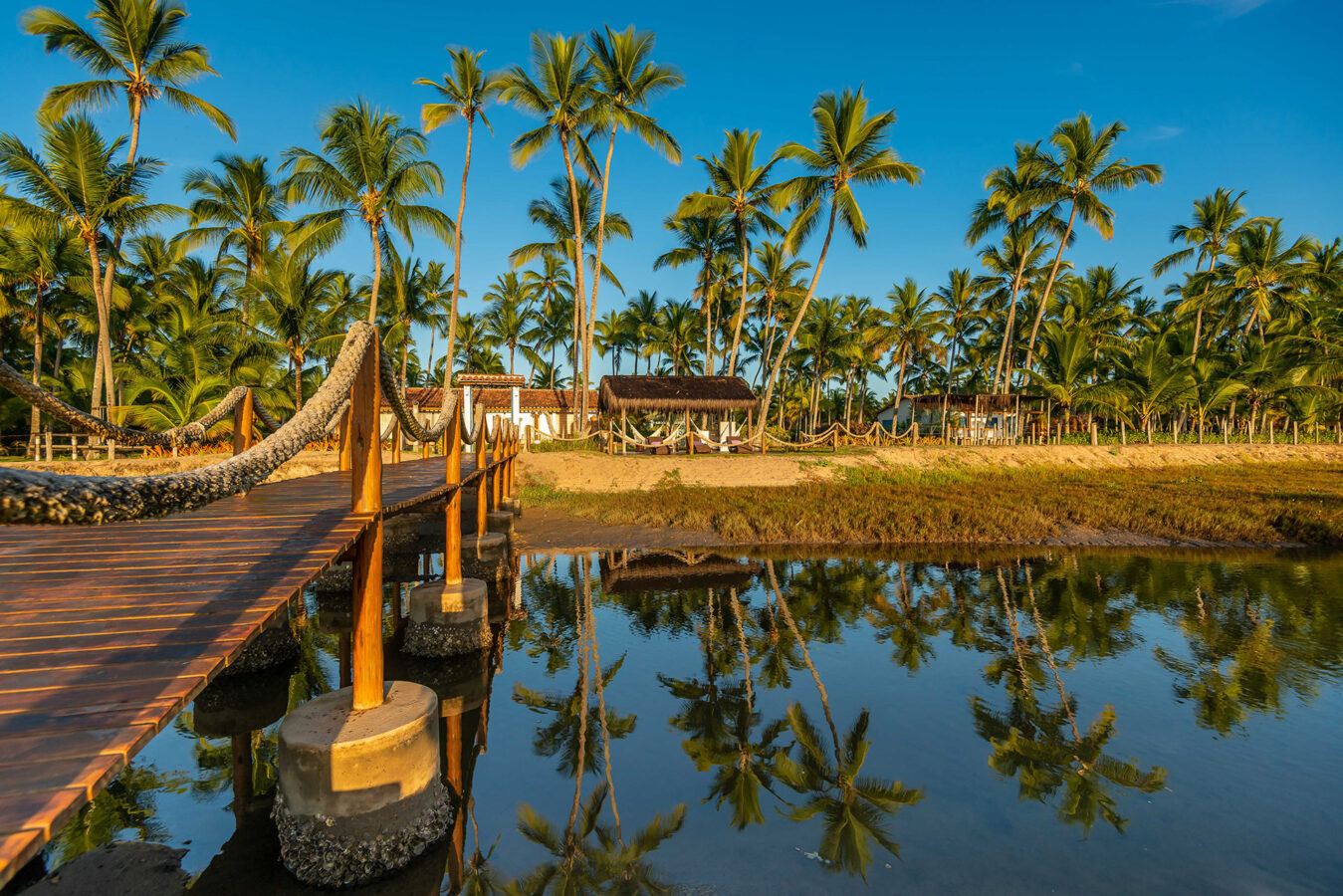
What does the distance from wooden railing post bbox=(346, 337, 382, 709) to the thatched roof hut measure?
19277mm

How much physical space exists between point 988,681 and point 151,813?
292 inches

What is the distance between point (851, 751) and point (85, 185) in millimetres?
21800

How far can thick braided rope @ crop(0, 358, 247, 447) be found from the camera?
2.19 meters

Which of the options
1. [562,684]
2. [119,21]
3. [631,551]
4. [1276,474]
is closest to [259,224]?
[119,21]

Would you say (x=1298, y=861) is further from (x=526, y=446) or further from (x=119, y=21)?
(x=119, y=21)

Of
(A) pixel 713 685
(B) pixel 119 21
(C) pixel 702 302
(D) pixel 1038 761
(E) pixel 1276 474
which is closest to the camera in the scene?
(D) pixel 1038 761

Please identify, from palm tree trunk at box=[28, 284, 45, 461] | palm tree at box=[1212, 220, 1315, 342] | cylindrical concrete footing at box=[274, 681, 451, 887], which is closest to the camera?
cylindrical concrete footing at box=[274, 681, 451, 887]

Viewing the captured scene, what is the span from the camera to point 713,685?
6746 millimetres

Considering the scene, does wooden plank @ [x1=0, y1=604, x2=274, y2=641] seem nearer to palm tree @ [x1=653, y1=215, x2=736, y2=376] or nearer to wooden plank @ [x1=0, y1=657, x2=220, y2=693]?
wooden plank @ [x1=0, y1=657, x2=220, y2=693]

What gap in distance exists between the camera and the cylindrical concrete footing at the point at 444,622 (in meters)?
7.07

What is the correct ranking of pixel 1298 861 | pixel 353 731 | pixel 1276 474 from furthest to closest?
pixel 1276 474 < pixel 1298 861 < pixel 353 731

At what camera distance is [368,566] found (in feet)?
12.9

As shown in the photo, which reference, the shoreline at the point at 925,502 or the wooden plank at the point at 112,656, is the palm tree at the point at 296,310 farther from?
the wooden plank at the point at 112,656

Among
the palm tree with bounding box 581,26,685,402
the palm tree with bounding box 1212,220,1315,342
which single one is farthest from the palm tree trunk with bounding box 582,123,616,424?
the palm tree with bounding box 1212,220,1315,342
